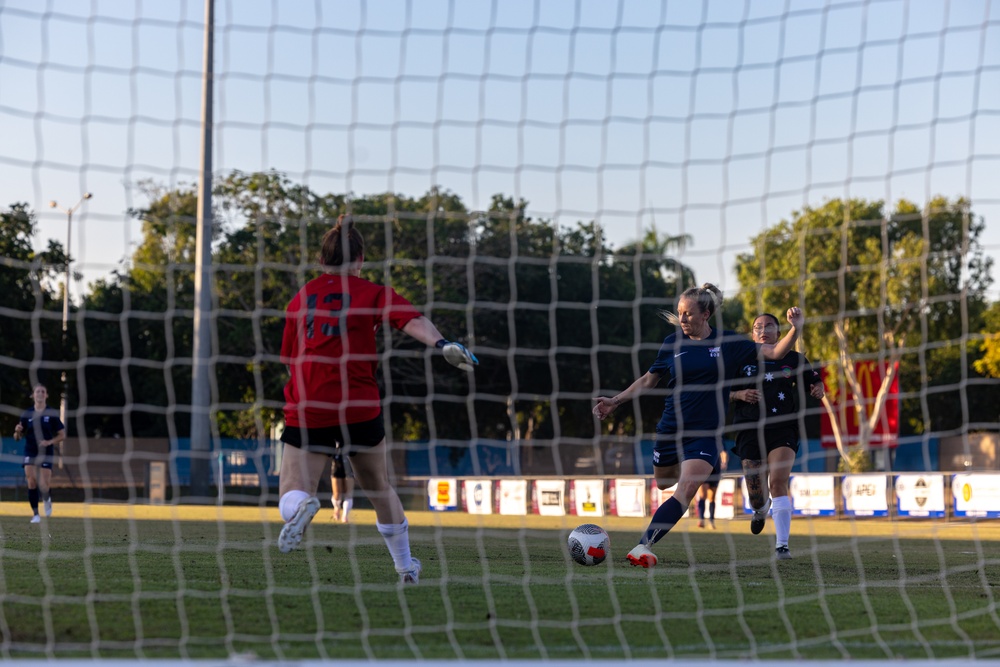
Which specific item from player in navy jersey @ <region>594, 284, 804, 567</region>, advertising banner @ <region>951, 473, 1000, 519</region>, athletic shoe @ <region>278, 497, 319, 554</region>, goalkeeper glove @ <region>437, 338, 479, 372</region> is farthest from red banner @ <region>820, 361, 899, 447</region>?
athletic shoe @ <region>278, 497, 319, 554</region>

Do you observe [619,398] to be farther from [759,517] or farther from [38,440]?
[38,440]

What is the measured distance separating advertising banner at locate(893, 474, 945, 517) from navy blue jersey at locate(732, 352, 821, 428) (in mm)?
11351

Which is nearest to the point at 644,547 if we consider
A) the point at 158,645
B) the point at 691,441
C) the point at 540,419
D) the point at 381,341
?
the point at 691,441

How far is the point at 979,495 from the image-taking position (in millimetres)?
19594

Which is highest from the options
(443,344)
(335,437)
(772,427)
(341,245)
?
(341,245)

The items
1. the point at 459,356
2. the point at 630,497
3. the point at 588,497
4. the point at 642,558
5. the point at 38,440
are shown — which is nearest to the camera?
the point at 459,356

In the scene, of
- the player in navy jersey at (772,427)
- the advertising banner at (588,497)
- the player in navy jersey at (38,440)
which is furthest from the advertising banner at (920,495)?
the player in navy jersey at (38,440)

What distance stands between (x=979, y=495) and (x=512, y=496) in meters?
9.12

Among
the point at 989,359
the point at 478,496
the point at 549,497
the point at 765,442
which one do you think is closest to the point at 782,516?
the point at 765,442

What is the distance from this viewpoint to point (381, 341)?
3328 cm

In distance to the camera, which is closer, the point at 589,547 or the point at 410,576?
the point at 410,576

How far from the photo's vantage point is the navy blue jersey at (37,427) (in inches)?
617

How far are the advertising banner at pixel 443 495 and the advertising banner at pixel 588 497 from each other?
3204mm

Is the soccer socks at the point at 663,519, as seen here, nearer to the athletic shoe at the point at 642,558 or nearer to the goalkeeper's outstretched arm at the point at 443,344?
the athletic shoe at the point at 642,558
